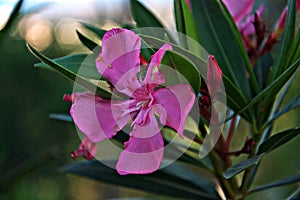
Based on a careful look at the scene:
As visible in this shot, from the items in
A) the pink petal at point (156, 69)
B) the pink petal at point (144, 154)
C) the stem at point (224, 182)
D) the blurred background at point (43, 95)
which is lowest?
the blurred background at point (43, 95)

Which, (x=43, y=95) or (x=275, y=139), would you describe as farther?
(x=43, y=95)

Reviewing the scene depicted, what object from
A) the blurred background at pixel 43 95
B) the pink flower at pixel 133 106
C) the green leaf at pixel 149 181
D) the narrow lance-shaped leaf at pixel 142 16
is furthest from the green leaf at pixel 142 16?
the blurred background at pixel 43 95

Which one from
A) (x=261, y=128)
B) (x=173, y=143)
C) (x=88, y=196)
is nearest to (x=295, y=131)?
(x=261, y=128)

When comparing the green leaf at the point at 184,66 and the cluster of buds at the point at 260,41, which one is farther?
the cluster of buds at the point at 260,41

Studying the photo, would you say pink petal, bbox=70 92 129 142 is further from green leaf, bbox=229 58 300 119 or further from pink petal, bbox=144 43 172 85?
green leaf, bbox=229 58 300 119

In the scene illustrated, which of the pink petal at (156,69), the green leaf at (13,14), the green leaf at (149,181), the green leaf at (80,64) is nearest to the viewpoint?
the pink petal at (156,69)

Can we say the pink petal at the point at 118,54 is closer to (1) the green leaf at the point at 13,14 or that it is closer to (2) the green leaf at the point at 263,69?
(2) the green leaf at the point at 263,69

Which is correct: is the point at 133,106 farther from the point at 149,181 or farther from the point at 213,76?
the point at 149,181

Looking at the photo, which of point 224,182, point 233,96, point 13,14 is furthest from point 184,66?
point 13,14

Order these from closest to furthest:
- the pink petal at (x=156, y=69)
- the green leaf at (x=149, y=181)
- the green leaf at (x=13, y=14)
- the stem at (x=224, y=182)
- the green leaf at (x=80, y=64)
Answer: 1. the pink petal at (x=156, y=69)
2. the green leaf at (x=80, y=64)
3. the stem at (x=224, y=182)
4. the green leaf at (x=149, y=181)
5. the green leaf at (x=13, y=14)
